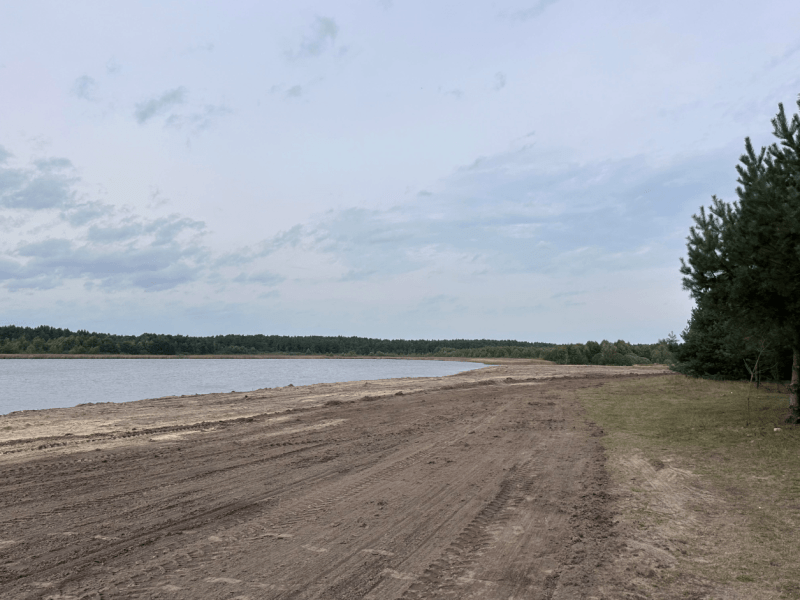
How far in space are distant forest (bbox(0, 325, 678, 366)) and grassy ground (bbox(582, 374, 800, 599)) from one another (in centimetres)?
5093

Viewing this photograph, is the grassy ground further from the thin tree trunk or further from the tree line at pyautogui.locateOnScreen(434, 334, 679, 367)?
the tree line at pyautogui.locateOnScreen(434, 334, 679, 367)

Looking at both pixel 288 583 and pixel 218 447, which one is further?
pixel 218 447

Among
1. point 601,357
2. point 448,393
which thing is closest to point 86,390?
point 448,393

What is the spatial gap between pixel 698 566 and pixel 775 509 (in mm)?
2607

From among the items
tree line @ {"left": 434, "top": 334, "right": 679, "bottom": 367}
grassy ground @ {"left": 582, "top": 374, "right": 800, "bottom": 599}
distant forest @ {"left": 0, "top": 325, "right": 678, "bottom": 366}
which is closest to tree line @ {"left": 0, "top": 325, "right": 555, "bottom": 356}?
distant forest @ {"left": 0, "top": 325, "right": 678, "bottom": 366}

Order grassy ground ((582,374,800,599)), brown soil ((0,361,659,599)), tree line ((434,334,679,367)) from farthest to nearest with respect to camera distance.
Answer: tree line ((434,334,679,367)) → grassy ground ((582,374,800,599)) → brown soil ((0,361,659,599))

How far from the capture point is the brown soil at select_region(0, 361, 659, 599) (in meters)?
3.95

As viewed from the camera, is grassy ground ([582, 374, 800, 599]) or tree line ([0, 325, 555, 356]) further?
tree line ([0, 325, 555, 356])

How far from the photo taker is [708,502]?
634 centimetres

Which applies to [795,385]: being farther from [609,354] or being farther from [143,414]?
[609,354]

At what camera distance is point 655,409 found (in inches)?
645

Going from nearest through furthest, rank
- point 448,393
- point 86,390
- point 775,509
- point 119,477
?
point 775,509 → point 119,477 → point 448,393 → point 86,390

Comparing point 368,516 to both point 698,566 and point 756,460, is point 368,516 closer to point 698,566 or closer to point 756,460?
point 698,566

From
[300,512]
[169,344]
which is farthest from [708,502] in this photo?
[169,344]
